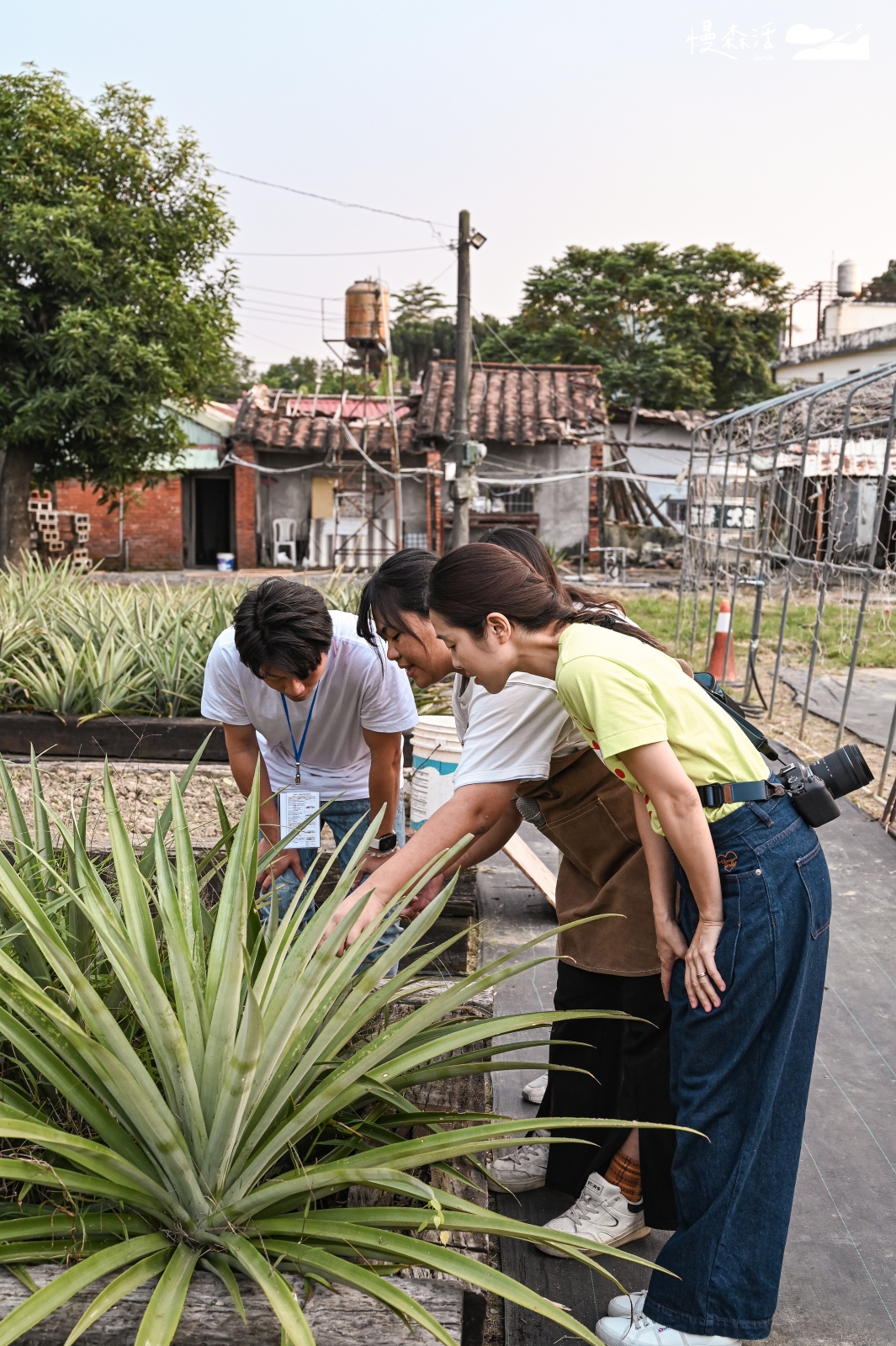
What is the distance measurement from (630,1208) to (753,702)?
8.47 metres

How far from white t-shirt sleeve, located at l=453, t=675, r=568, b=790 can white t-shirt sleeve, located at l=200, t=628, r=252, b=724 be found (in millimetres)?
1094

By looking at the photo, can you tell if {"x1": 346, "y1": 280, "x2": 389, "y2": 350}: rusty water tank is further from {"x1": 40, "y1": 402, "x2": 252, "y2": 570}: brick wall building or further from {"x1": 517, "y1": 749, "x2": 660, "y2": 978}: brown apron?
{"x1": 517, "y1": 749, "x2": 660, "y2": 978}: brown apron

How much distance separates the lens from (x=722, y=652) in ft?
36.4

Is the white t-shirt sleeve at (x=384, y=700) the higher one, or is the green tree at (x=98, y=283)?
the green tree at (x=98, y=283)

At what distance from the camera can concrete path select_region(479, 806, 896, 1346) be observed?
2355 mm

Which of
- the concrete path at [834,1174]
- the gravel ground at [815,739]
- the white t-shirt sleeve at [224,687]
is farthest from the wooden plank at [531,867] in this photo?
the gravel ground at [815,739]

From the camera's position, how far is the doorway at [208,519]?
28.9 metres

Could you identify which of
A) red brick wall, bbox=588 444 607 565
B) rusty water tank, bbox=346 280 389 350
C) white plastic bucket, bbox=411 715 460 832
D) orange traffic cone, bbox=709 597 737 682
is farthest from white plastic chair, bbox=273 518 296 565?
white plastic bucket, bbox=411 715 460 832

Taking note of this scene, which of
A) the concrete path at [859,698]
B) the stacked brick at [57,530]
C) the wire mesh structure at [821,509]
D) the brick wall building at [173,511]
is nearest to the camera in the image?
the wire mesh structure at [821,509]

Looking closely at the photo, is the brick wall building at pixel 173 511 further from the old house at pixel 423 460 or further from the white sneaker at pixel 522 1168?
the white sneaker at pixel 522 1168

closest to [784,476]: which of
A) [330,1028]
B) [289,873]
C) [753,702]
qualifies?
[753,702]

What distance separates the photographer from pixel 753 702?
10.6 meters

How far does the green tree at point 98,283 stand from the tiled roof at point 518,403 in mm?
9789

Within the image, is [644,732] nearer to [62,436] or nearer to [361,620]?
[361,620]
